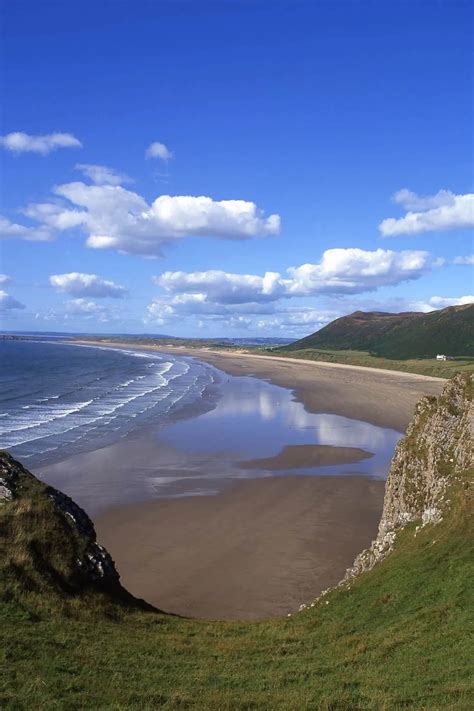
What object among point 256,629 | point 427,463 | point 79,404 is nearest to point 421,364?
point 79,404

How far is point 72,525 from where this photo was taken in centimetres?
1878

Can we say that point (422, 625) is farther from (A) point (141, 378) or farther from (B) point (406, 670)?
(A) point (141, 378)

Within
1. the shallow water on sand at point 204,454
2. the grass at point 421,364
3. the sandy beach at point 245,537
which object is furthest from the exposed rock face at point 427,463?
the grass at point 421,364

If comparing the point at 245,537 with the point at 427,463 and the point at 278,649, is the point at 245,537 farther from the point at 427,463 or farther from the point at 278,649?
the point at 278,649

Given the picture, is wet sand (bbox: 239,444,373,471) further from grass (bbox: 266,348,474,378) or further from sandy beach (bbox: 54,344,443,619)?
grass (bbox: 266,348,474,378)

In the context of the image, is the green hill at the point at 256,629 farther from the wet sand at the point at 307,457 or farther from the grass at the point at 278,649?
the wet sand at the point at 307,457

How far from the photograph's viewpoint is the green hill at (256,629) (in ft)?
37.0

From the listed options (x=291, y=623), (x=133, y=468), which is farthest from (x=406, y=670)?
(x=133, y=468)

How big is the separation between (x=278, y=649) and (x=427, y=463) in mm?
10668

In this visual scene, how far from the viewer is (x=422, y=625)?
45.4 feet

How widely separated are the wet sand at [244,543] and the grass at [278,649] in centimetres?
494

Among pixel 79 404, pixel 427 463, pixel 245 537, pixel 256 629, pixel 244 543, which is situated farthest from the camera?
pixel 79 404

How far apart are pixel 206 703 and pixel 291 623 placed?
661cm

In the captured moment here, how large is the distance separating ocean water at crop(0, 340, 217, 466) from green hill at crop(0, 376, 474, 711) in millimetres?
26734
